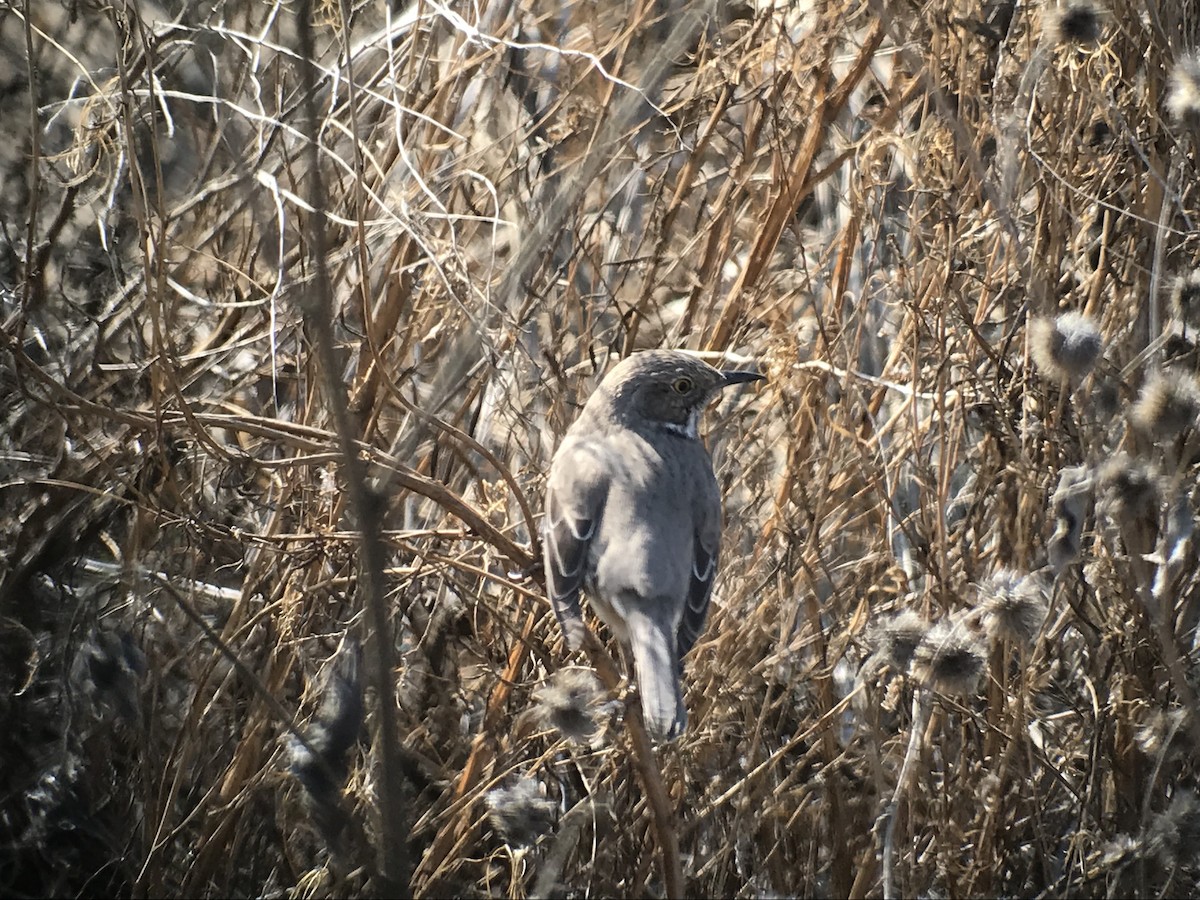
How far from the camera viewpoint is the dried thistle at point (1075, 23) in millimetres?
3785

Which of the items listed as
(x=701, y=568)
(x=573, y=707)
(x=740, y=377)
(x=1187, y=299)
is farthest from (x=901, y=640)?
(x=1187, y=299)

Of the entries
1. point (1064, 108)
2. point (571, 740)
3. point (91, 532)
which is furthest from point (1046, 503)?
point (91, 532)

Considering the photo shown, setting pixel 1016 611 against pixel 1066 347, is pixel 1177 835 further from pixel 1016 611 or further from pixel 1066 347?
pixel 1066 347

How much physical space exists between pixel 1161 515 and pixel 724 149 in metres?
2.60

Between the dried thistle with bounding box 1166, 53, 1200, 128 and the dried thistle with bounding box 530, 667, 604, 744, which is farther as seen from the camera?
the dried thistle with bounding box 1166, 53, 1200, 128

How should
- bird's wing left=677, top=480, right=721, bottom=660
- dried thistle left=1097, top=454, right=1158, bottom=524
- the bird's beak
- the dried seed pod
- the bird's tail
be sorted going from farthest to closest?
1. the bird's beak
2. bird's wing left=677, top=480, right=721, bottom=660
3. the bird's tail
4. dried thistle left=1097, top=454, right=1158, bottom=524
5. the dried seed pod

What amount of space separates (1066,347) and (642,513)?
139 centimetres

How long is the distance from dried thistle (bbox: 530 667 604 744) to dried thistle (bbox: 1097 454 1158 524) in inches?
55.5

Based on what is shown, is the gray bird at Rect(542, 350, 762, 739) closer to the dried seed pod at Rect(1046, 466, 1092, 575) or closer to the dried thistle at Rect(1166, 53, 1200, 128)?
the dried seed pod at Rect(1046, 466, 1092, 575)

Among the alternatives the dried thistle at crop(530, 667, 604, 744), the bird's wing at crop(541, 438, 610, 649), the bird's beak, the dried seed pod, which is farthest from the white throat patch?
the dried seed pod

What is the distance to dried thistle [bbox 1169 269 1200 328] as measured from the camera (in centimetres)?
373

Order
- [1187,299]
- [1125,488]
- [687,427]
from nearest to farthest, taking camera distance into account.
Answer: [1125,488]
[1187,299]
[687,427]

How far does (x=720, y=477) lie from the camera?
4.93 metres

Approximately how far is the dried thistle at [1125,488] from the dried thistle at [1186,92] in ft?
3.12
